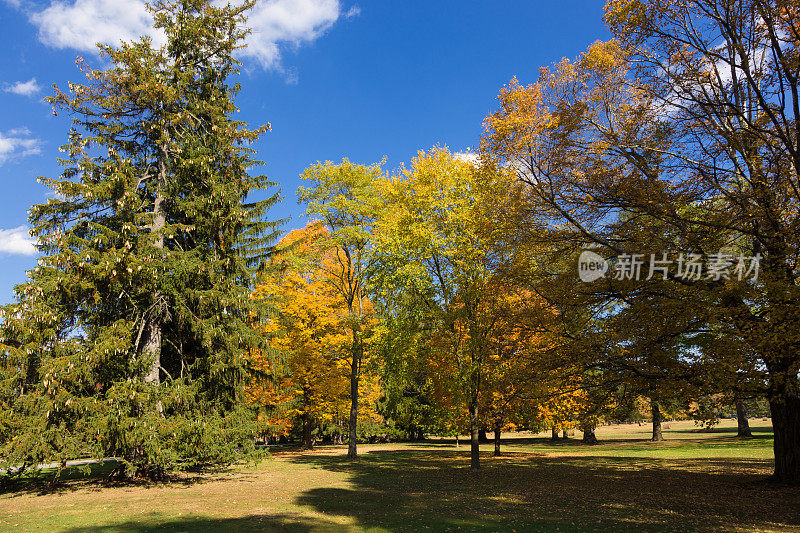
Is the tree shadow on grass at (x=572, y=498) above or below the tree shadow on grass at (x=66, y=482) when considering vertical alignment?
above

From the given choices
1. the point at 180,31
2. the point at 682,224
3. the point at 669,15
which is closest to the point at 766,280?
the point at 682,224

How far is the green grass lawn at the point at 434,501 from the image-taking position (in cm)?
823

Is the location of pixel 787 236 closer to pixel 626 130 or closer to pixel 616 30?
pixel 626 130

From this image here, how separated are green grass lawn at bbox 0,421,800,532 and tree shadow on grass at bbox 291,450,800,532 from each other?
0.03 metres

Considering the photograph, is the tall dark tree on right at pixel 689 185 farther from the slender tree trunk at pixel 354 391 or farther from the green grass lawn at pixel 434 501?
the slender tree trunk at pixel 354 391

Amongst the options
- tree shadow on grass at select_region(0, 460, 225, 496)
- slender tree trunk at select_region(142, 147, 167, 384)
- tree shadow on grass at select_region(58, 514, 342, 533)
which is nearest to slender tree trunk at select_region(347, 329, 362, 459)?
tree shadow on grass at select_region(0, 460, 225, 496)

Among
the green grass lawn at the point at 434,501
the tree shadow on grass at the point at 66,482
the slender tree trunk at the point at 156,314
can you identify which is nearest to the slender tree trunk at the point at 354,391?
the green grass lawn at the point at 434,501

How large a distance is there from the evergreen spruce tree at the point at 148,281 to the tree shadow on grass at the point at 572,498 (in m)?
5.43

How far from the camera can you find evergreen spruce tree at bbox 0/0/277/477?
1215 cm

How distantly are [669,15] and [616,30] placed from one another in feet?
4.00

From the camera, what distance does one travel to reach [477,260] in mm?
17688

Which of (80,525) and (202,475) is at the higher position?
(80,525)

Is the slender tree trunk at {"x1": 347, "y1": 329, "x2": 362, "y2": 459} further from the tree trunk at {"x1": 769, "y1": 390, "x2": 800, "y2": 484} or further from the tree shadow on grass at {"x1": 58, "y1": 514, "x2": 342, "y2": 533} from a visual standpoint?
the tree trunk at {"x1": 769, "y1": 390, "x2": 800, "y2": 484}

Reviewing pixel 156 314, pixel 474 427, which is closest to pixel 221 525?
pixel 156 314
